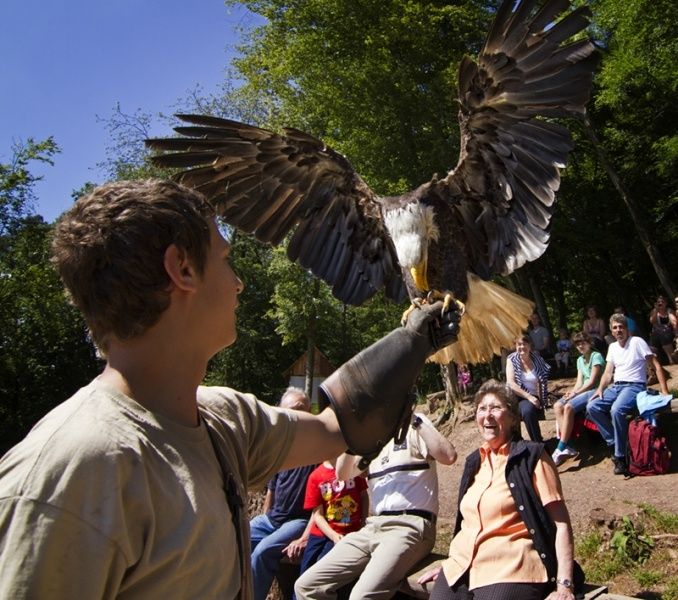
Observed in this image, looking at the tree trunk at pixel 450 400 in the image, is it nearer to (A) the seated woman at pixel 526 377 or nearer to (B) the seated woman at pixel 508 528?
(A) the seated woman at pixel 526 377

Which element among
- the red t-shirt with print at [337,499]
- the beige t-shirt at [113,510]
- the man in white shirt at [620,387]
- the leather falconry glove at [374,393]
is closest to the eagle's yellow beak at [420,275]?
the red t-shirt with print at [337,499]

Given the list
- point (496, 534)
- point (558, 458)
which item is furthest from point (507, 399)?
point (558, 458)

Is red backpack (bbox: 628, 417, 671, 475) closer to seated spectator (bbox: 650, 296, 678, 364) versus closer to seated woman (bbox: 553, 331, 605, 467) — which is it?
seated woman (bbox: 553, 331, 605, 467)

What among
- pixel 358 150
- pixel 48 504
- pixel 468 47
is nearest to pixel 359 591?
pixel 48 504

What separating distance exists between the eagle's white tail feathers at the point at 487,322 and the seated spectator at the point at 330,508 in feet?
4.81

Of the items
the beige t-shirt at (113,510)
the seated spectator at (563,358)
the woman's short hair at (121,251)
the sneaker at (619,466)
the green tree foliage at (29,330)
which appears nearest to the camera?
the beige t-shirt at (113,510)

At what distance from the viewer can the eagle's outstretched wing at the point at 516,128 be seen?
450cm

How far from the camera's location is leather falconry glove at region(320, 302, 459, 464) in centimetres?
175

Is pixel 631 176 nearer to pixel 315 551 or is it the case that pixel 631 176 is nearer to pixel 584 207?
pixel 584 207

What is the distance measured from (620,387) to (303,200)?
12.2ft

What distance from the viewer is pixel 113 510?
3.28 feet

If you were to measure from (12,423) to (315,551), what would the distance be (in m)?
18.0

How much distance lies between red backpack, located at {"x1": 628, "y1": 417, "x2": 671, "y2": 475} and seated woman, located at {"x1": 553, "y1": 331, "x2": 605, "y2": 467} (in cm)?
79

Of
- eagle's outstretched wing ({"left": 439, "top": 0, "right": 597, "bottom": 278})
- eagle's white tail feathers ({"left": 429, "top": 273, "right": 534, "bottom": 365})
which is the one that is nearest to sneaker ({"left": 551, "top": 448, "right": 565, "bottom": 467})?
eagle's white tail feathers ({"left": 429, "top": 273, "right": 534, "bottom": 365})
